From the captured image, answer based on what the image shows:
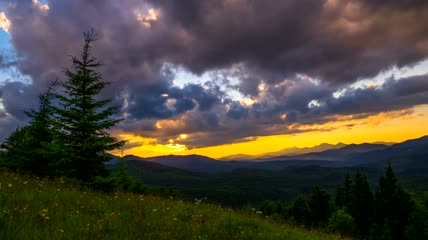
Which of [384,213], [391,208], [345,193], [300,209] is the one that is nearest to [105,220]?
[391,208]

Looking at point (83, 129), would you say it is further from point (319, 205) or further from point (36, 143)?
point (319, 205)

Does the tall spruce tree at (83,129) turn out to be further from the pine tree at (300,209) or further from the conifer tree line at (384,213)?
the pine tree at (300,209)

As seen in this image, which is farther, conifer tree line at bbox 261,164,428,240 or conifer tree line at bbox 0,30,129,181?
conifer tree line at bbox 261,164,428,240

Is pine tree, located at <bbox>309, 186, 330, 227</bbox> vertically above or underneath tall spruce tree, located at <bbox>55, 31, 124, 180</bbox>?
underneath

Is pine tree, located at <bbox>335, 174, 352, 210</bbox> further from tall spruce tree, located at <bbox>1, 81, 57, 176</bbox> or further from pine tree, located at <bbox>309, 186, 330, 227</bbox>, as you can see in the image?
tall spruce tree, located at <bbox>1, 81, 57, 176</bbox>

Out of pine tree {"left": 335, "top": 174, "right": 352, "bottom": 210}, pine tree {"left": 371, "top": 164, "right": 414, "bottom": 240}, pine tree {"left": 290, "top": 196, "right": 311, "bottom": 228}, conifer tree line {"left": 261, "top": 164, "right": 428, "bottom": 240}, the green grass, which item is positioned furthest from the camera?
pine tree {"left": 290, "top": 196, "right": 311, "bottom": 228}

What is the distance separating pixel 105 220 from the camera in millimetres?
7496

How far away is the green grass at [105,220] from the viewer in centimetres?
601

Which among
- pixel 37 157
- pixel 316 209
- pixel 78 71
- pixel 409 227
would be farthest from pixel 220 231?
pixel 316 209

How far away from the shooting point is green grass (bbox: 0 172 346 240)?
6008mm

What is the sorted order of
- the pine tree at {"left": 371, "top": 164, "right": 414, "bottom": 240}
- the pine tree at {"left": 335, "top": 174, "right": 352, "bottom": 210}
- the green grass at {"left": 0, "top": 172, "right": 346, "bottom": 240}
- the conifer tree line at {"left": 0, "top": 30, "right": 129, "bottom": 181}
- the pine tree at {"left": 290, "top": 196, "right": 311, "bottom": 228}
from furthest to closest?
the pine tree at {"left": 290, "top": 196, "right": 311, "bottom": 228} → the pine tree at {"left": 335, "top": 174, "right": 352, "bottom": 210} → the pine tree at {"left": 371, "top": 164, "right": 414, "bottom": 240} → the conifer tree line at {"left": 0, "top": 30, "right": 129, "bottom": 181} → the green grass at {"left": 0, "top": 172, "right": 346, "bottom": 240}

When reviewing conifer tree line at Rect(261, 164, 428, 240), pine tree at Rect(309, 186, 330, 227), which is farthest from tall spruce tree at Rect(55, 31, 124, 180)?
pine tree at Rect(309, 186, 330, 227)

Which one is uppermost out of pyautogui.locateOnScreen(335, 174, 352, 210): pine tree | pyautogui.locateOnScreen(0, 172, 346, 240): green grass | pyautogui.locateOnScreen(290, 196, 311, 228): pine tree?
pyautogui.locateOnScreen(0, 172, 346, 240): green grass

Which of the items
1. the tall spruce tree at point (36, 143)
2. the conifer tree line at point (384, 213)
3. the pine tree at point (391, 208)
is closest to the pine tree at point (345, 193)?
the conifer tree line at point (384, 213)
